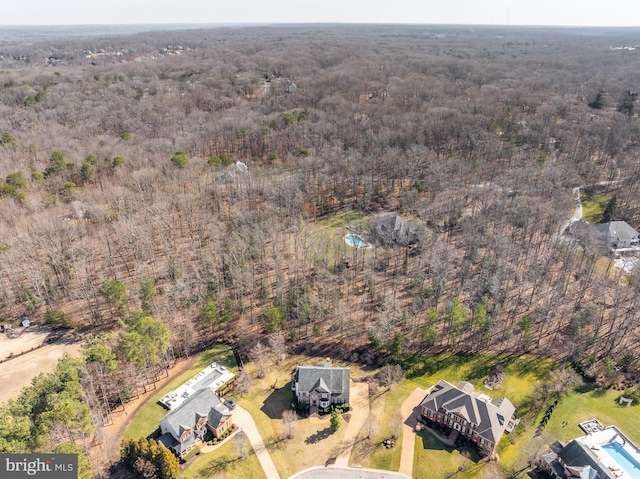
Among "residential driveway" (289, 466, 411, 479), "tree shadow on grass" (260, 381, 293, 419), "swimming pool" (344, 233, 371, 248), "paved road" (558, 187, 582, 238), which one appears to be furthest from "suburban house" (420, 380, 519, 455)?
"paved road" (558, 187, 582, 238)

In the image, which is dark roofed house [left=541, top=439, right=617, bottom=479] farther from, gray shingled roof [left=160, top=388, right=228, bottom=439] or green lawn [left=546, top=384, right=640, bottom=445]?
gray shingled roof [left=160, top=388, right=228, bottom=439]

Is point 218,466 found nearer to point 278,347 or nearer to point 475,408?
point 278,347

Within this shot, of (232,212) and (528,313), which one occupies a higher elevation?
(232,212)

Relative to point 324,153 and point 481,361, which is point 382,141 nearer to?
point 324,153

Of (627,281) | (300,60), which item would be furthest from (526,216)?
(300,60)

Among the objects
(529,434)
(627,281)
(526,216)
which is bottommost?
(529,434)

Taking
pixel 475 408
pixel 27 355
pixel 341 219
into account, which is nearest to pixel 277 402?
pixel 475 408
